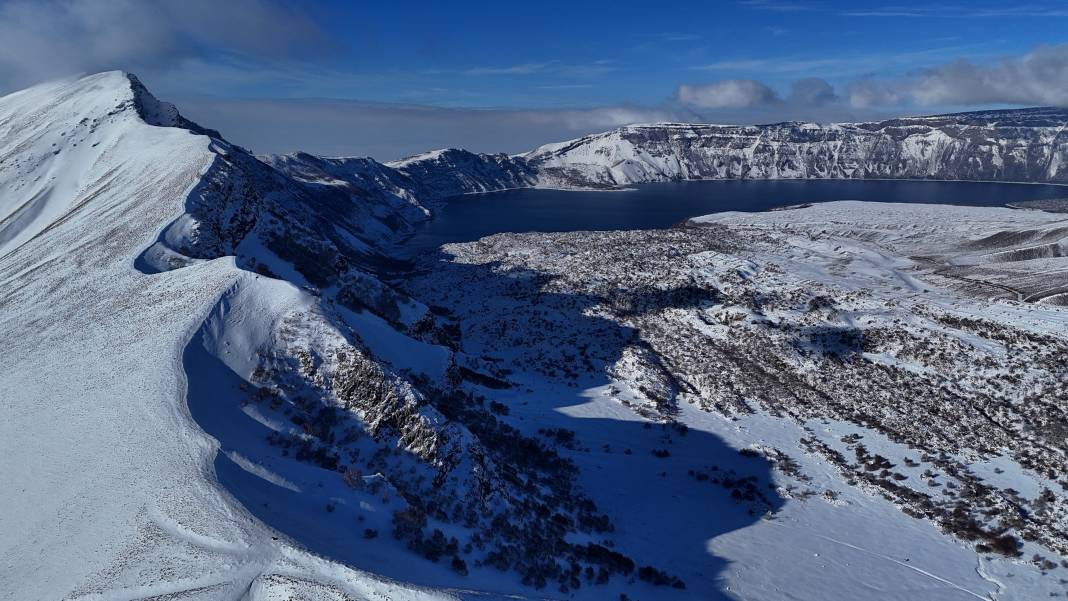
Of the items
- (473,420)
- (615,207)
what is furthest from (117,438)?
(615,207)

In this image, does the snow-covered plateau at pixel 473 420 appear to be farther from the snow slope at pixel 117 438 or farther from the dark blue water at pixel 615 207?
the dark blue water at pixel 615 207

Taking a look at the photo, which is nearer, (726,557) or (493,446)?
(726,557)

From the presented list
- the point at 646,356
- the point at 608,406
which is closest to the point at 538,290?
the point at 646,356

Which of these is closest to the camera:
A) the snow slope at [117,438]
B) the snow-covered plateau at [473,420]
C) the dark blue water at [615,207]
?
the snow slope at [117,438]

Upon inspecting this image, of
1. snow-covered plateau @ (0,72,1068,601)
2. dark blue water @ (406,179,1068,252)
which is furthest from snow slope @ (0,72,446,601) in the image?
dark blue water @ (406,179,1068,252)

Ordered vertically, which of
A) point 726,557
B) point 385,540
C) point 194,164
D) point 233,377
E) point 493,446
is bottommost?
point 726,557

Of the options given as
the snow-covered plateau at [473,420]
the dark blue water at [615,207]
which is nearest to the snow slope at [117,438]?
the snow-covered plateau at [473,420]

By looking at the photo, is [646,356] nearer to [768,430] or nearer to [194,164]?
[768,430]

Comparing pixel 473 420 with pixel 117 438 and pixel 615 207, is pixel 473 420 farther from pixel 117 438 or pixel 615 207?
pixel 615 207
